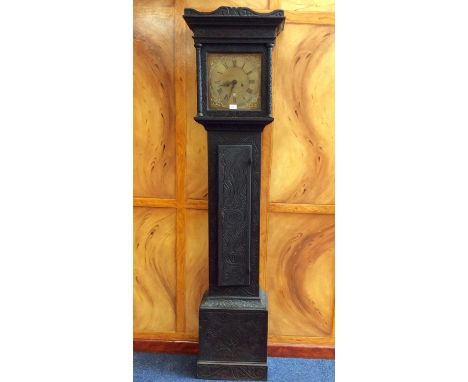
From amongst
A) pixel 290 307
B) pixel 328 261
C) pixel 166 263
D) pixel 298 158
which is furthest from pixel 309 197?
pixel 166 263

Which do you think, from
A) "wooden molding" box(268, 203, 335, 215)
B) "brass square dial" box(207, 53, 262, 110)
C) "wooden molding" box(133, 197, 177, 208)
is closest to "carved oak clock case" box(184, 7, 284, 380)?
"brass square dial" box(207, 53, 262, 110)

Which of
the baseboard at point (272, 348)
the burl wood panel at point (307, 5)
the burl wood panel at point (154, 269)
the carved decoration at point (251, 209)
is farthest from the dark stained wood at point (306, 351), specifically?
the burl wood panel at point (307, 5)

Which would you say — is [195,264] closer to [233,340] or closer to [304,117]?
[233,340]

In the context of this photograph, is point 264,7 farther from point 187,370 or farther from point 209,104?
point 187,370

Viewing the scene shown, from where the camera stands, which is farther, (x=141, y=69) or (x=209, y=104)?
(x=141, y=69)

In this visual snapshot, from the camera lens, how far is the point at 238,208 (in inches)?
90.5

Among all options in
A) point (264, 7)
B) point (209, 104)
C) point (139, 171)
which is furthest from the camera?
point (139, 171)

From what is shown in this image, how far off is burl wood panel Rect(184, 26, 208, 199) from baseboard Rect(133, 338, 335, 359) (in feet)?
3.32

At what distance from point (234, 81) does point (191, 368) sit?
1.78m

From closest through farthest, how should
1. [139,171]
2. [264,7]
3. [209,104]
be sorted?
[209,104] → [264,7] → [139,171]

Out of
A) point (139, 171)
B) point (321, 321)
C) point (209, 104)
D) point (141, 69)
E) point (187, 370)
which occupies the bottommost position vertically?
point (187, 370)

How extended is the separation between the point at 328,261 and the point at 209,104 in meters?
1.27

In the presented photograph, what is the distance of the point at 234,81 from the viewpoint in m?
2.23

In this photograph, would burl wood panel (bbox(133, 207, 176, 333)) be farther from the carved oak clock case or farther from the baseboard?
the carved oak clock case
